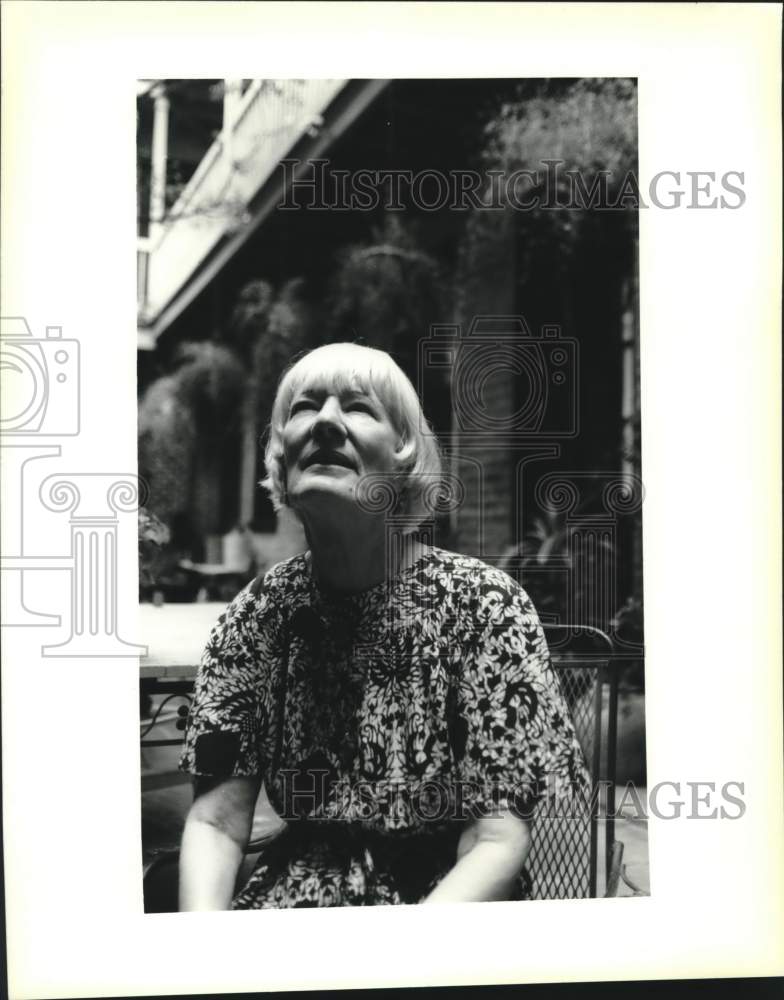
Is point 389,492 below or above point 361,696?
above

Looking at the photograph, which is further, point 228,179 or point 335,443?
point 228,179

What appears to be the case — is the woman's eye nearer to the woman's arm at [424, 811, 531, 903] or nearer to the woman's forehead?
the woman's forehead

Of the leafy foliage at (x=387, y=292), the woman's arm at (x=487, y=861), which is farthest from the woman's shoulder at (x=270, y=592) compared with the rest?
the woman's arm at (x=487, y=861)

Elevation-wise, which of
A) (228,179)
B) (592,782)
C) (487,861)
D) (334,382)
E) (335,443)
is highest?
(228,179)

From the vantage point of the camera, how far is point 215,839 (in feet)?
6.36

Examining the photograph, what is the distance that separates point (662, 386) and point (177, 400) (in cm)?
113

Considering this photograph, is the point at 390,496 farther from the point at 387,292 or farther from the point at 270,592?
the point at 387,292

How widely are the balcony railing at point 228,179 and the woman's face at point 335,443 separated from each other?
16.9 inches

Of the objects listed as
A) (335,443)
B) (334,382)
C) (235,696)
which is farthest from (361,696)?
(334,382)

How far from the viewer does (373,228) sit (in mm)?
2043

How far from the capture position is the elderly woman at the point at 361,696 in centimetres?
193

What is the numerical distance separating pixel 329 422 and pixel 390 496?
0.21 metres

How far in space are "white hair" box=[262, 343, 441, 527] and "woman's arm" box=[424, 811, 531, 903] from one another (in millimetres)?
699

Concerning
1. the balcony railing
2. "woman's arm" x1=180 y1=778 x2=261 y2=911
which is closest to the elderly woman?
"woman's arm" x1=180 y1=778 x2=261 y2=911
